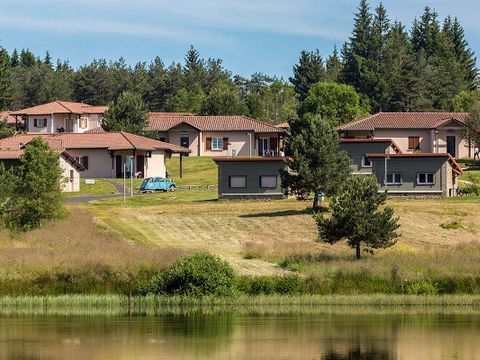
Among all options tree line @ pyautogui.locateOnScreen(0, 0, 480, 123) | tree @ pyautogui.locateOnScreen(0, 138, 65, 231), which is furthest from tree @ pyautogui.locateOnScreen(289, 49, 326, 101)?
tree @ pyautogui.locateOnScreen(0, 138, 65, 231)

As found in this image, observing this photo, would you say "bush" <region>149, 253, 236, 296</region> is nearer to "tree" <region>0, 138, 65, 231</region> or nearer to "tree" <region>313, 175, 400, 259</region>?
"tree" <region>313, 175, 400, 259</region>

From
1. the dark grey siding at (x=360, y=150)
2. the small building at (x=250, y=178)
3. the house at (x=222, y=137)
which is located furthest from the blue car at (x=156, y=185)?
the house at (x=222, y=137)

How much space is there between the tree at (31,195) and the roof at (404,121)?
48.5m

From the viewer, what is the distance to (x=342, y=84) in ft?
496

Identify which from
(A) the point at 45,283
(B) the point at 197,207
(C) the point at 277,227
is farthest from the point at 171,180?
(A) the point at 45,283

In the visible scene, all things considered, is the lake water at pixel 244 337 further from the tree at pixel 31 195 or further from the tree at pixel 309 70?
the tree at pixel 309 70

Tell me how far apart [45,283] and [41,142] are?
22.0 meters

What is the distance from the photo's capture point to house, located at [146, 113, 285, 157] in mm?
131375

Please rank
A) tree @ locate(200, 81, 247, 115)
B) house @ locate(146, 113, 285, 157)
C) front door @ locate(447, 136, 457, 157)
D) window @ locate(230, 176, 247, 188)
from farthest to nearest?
1. tree @ locate(200, 81, 247, 115)
2. house @ locate(146, 113, 285, 157)
3. front door @ locate(447, 136, 457, 157)
4. window @ locate(230, 176, 247, 188)

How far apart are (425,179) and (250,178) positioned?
13378mm

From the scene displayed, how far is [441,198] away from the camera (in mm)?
94812

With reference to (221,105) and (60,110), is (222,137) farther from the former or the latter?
(60,110)

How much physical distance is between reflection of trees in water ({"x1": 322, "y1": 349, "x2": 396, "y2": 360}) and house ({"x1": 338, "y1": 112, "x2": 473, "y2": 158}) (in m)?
77.1

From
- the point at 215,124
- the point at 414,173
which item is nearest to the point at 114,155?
the point at 215,124
